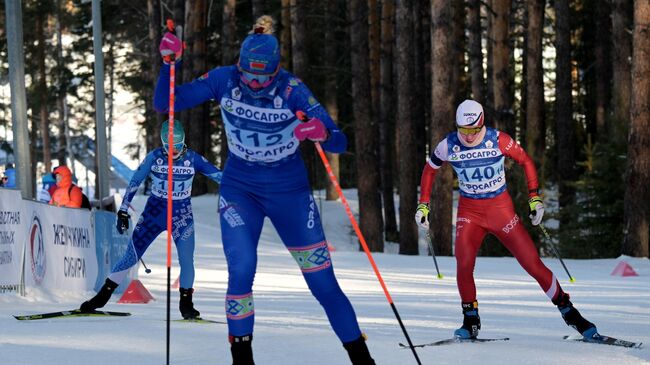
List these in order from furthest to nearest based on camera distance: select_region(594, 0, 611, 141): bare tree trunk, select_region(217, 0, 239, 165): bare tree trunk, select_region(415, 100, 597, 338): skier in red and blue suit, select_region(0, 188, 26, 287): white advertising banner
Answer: select_region(594, 0, 611, 141): bare tree trunk
select_region(217, 0, 239, 165): bare tree trunk
select_region(0, 188, 26, 287): white advertising banner
select_region(415, 100, 597, 338): skier in red and blue suit

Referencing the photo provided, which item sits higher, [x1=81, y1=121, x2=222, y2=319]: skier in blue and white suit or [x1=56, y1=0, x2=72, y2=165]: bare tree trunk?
[x1=81, y1=121, x2=222, y2=319]: skier in blue and white suit

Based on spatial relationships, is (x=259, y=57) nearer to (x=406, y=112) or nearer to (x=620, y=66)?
(x=406, y=112)

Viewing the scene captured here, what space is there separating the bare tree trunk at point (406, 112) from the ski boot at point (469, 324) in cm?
1642

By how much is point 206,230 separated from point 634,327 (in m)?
18.6

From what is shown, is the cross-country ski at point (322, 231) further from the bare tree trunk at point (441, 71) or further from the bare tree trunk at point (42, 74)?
the bare tree trunk at point (42, 74)

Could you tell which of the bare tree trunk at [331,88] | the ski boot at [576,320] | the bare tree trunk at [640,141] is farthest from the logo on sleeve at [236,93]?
the bare tree trunk at [331,88]

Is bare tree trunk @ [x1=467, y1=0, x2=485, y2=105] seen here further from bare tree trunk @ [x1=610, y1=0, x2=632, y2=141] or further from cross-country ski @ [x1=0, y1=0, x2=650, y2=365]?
bare tree trunk @ [x1=610, y1=0, x2=632, y2=141]

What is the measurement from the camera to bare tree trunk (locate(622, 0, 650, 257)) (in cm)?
2031

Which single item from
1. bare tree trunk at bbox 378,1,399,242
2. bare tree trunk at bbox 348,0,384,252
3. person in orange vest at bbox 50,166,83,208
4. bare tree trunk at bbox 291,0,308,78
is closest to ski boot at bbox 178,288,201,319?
person in orange vest at bbox 50,166,83,208

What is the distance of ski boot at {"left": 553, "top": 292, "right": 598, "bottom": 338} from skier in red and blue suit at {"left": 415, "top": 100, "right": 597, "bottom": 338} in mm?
77

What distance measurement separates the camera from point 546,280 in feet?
30.9

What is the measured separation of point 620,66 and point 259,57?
21.9 meters

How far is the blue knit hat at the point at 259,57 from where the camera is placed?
266 inches

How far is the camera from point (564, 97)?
33812mm
